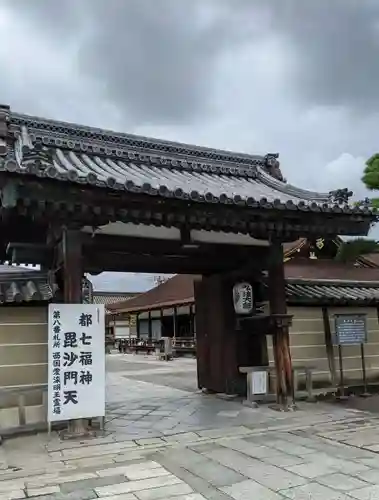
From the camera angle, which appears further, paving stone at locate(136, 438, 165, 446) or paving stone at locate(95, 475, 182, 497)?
paving stone at locate(136, 438, 165, 446)

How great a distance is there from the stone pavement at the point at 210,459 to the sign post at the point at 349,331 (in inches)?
57.9

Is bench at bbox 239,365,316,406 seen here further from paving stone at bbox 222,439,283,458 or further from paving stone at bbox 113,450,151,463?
paving stone at bbox 113,450,151,463

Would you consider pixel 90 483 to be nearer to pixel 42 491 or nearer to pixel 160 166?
pixel 42 491

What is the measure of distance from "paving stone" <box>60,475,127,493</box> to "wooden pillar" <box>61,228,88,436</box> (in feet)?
6.15

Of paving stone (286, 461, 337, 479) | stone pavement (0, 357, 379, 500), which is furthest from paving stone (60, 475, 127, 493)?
paving stone (286, 461, 337, 479)

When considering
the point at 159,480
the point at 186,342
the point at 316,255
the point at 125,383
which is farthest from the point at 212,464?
the point at 186,342

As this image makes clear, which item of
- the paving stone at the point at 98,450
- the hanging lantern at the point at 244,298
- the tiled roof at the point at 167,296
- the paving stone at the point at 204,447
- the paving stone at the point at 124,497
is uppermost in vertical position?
the tiled roof at the point at 167,296

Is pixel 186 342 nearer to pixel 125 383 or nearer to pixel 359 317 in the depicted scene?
pixel 125 383

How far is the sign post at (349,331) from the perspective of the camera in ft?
27.8

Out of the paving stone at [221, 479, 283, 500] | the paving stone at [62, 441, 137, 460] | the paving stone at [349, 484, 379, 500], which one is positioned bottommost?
the paving stone at [349, 484, 379, 500]

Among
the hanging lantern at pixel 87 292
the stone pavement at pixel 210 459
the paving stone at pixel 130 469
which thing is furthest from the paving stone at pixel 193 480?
the hanging lantern at pixel 87 292

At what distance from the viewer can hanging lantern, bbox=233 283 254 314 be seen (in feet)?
27.0

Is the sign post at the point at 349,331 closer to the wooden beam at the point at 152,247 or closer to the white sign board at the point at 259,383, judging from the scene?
the white sign board at the point at 259,383

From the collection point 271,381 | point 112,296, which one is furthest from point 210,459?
point 112,296
